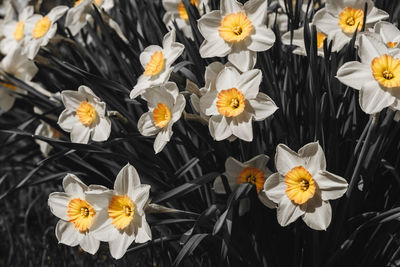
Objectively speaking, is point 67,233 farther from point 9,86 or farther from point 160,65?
point 9,86

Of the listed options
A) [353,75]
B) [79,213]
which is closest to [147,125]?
[79,213]

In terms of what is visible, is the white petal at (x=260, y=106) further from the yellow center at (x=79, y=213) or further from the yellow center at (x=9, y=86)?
the yellow center at (x=9, y=86)

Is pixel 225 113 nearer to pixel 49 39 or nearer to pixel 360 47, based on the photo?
pixel 360 47

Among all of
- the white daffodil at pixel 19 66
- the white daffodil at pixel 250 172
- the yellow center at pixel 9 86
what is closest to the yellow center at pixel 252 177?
the white daffodil at pixel 250 172

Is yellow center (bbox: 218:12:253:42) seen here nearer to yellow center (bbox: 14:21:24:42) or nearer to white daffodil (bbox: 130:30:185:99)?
white daffodil (bbox: 130:30:185:99)

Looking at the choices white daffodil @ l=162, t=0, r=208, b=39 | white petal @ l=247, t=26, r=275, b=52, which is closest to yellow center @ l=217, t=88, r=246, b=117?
white petal @ l=247, t=26, r=275, b=52

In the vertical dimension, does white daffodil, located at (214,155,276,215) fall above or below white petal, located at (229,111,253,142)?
below
